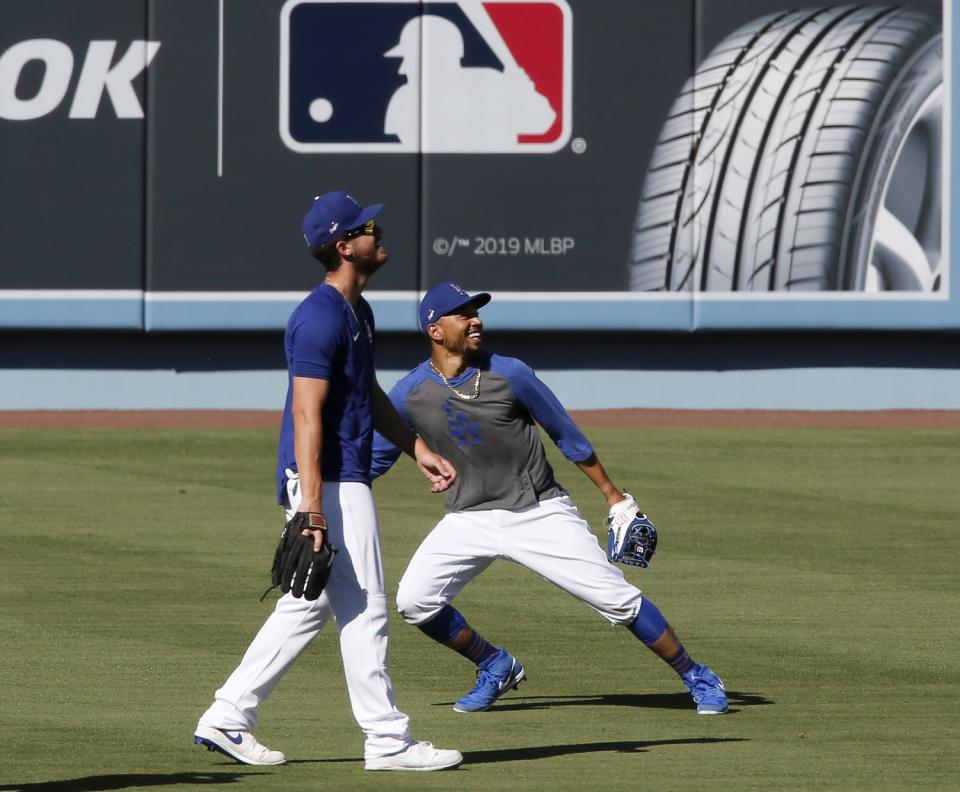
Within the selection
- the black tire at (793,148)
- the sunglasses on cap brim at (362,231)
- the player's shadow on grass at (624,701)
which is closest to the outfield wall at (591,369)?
the black tire at (793,148)

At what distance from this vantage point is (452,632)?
8.64 m

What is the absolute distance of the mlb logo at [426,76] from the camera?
70.8 feet

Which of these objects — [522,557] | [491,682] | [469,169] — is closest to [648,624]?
[522,557]

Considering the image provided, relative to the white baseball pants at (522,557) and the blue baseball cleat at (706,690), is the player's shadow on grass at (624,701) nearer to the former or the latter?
the blue baseball cleat at (706,690)

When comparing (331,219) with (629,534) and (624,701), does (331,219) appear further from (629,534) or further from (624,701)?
(624,701)

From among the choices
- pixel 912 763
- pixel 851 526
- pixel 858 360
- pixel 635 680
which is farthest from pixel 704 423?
pixel 912 763

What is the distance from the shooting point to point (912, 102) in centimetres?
2158

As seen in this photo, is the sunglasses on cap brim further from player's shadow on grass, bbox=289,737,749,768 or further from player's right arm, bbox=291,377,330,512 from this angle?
player's shadow on grass, bbox=289,737,749,768

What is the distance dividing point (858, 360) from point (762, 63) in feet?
11.7

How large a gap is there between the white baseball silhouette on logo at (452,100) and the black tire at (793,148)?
176 cm

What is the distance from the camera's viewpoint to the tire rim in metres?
21.6

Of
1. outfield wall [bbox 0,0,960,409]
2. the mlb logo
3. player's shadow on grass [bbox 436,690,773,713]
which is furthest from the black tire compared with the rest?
player's shadow on grass [bbox 436,690,773,713]

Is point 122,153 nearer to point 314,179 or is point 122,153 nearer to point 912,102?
point 314,179

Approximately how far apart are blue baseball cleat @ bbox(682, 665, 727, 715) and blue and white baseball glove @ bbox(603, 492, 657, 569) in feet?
1.74
